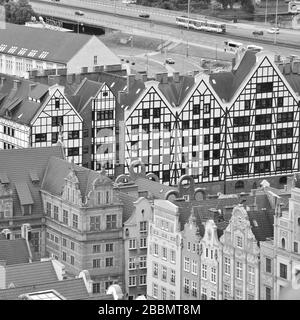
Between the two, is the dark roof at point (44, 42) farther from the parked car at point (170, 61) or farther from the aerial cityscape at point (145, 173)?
the parked car at point (170, 61)

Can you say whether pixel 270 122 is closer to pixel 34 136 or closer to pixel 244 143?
pixel 244 143

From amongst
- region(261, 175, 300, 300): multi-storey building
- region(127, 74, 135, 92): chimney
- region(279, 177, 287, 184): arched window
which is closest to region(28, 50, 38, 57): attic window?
region(127, 74, 135, 92): chimney

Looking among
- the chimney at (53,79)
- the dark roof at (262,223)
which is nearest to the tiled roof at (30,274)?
the dark roof at (262,223)

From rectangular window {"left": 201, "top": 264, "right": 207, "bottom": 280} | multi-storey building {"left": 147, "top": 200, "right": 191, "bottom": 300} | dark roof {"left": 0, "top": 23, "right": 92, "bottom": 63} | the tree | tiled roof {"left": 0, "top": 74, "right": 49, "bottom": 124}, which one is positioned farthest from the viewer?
the tree

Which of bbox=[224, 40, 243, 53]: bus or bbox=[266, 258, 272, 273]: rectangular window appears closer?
bbox=[266, 258, 272, 273]: rectangular window

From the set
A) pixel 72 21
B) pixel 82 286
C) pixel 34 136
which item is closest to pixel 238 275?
pixel 82 286

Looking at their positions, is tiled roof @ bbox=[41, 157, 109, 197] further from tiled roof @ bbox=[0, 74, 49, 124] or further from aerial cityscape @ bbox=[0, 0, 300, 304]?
tiled roof @ bbox=[0, 74, 49, 124]
